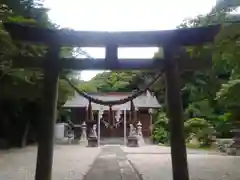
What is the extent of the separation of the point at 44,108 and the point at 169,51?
2.01 m

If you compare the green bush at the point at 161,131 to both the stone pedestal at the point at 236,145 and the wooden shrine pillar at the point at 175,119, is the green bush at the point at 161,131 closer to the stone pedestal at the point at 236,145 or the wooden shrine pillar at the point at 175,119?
the stone pedestal at the point at 236,145

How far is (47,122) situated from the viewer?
5160 millimetres

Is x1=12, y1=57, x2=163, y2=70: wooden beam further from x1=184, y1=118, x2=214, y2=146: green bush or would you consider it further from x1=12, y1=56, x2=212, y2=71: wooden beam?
x1=184, y1=118, x2=214, y2=146: green bush

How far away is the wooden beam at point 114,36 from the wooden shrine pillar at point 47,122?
199 mm

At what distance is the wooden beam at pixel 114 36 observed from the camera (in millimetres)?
5230

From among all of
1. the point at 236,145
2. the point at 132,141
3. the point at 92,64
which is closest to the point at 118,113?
the point at 132,141

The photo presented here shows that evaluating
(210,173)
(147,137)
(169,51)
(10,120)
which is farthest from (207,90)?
(169,51)

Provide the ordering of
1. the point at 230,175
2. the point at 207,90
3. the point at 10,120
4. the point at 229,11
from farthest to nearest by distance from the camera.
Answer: the point at 207,90, the point at 10,120, the point at 230,175, the point at 229,11

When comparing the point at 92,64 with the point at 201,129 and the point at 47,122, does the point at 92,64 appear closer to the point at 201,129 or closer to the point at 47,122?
the point at 47,122

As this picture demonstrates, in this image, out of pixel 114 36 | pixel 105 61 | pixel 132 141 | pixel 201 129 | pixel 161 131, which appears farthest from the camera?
pixel 161 131

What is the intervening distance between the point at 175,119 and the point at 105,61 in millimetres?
1355

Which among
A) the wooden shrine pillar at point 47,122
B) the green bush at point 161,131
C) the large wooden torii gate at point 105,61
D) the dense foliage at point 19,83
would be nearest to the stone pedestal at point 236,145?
the green bush at point 161,131

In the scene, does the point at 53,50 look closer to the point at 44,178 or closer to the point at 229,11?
the point at 44,178

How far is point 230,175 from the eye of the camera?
9.08 meters
